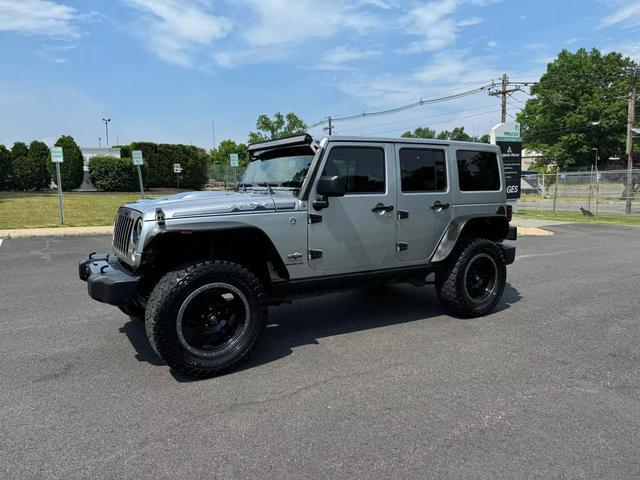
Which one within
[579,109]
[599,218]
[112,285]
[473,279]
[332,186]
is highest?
[579,109]

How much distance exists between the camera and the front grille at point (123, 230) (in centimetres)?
417

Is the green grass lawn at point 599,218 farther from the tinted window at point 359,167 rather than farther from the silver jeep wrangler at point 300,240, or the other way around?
the tinted window at point 359,167

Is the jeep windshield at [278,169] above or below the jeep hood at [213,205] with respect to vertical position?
above

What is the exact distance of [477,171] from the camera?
5625 millimetres

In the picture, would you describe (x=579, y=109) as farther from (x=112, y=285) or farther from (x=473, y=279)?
(x=112, y=285)

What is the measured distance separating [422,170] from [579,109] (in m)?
69.1

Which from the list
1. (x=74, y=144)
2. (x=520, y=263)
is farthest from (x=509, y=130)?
(x=74, y=144)

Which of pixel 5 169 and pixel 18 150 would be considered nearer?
pixel 5 169

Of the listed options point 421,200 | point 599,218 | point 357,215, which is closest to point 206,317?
point 357,215

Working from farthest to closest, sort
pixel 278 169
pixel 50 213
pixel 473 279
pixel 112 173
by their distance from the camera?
1. pixel 112 173
2. pixel 50 213
3. pixel 473 279
4. pixel 278 169

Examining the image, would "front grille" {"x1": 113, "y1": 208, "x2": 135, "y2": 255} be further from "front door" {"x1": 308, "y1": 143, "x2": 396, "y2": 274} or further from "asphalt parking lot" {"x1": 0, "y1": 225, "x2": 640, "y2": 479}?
"front door" {"x1": 308, "y1": 143, "x2": 396, "y2": 274}

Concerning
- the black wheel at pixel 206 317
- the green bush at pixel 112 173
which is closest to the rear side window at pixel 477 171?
the black wheel at pixel 206 317

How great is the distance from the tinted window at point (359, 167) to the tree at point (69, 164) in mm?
29591

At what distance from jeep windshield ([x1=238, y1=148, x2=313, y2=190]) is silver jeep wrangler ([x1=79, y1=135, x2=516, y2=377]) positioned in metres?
0.02
